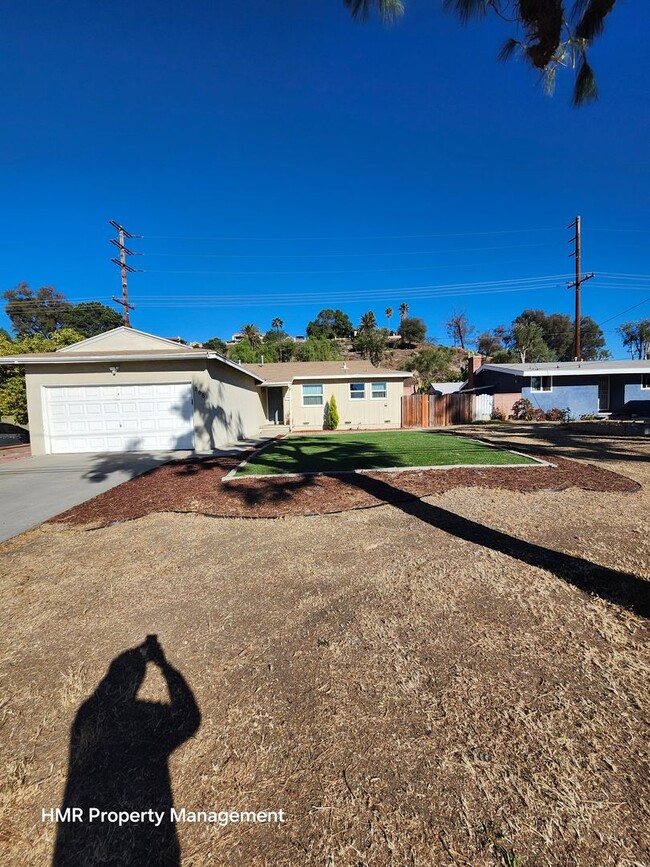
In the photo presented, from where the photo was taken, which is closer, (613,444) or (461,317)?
(613,444)

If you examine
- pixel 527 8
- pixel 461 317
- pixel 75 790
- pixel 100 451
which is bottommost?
pixel 75 790

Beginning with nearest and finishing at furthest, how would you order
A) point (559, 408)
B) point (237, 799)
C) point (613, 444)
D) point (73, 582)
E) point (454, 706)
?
point (237, 799), point (454, 706), point (73, 582), point (613, 444), point (559, 408)

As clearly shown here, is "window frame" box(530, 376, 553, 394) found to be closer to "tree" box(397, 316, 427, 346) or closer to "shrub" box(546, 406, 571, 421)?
"shrub" box(546, 406, 571, 421)

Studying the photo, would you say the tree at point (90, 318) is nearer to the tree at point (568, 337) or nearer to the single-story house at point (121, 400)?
the single-story house at point (121, 400)

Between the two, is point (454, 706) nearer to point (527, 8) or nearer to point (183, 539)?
point (183, 539)

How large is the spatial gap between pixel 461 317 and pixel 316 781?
5582 centimetres

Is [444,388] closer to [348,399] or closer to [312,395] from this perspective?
[348,399]

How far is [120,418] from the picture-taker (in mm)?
11836

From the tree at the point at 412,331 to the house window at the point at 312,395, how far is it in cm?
6092

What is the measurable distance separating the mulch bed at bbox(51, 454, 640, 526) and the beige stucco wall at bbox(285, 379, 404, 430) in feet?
39.0

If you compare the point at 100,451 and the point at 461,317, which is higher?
the point at 461,317

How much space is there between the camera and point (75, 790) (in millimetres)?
1713

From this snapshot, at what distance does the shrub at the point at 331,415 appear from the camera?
19328mm

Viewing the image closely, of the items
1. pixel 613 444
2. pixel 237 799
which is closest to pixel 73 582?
pixel 237 799
